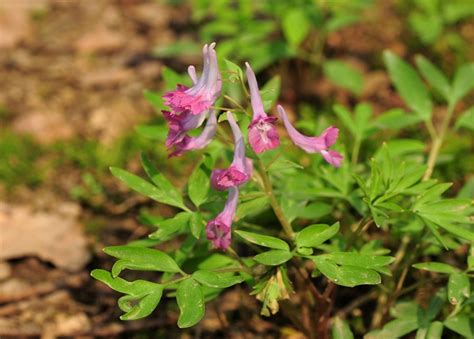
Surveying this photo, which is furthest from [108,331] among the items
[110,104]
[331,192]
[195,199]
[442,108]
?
[442,108]

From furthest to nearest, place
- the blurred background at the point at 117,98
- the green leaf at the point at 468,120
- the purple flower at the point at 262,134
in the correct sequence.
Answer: the blurred background at the point at 117,98
the green leaf at the point at 468,120
the purple flower at the point at 262,134

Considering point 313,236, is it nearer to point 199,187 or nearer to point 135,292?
point 199,187

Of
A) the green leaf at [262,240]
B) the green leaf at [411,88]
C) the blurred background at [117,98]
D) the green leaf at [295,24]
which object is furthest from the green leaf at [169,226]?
the green leaf at [295,24]

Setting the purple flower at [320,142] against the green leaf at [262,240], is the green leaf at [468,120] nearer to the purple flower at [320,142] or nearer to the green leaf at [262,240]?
the purple flower at [320,142]

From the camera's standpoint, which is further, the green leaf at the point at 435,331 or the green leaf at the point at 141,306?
the green leaf at the point at 435,331

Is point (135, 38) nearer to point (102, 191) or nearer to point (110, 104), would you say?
point (110, 104)

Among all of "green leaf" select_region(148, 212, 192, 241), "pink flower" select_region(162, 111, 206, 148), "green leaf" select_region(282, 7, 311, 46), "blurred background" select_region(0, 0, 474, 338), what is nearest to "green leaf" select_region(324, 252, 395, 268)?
"green leaf" select_region(148, 212, 192, 241)
